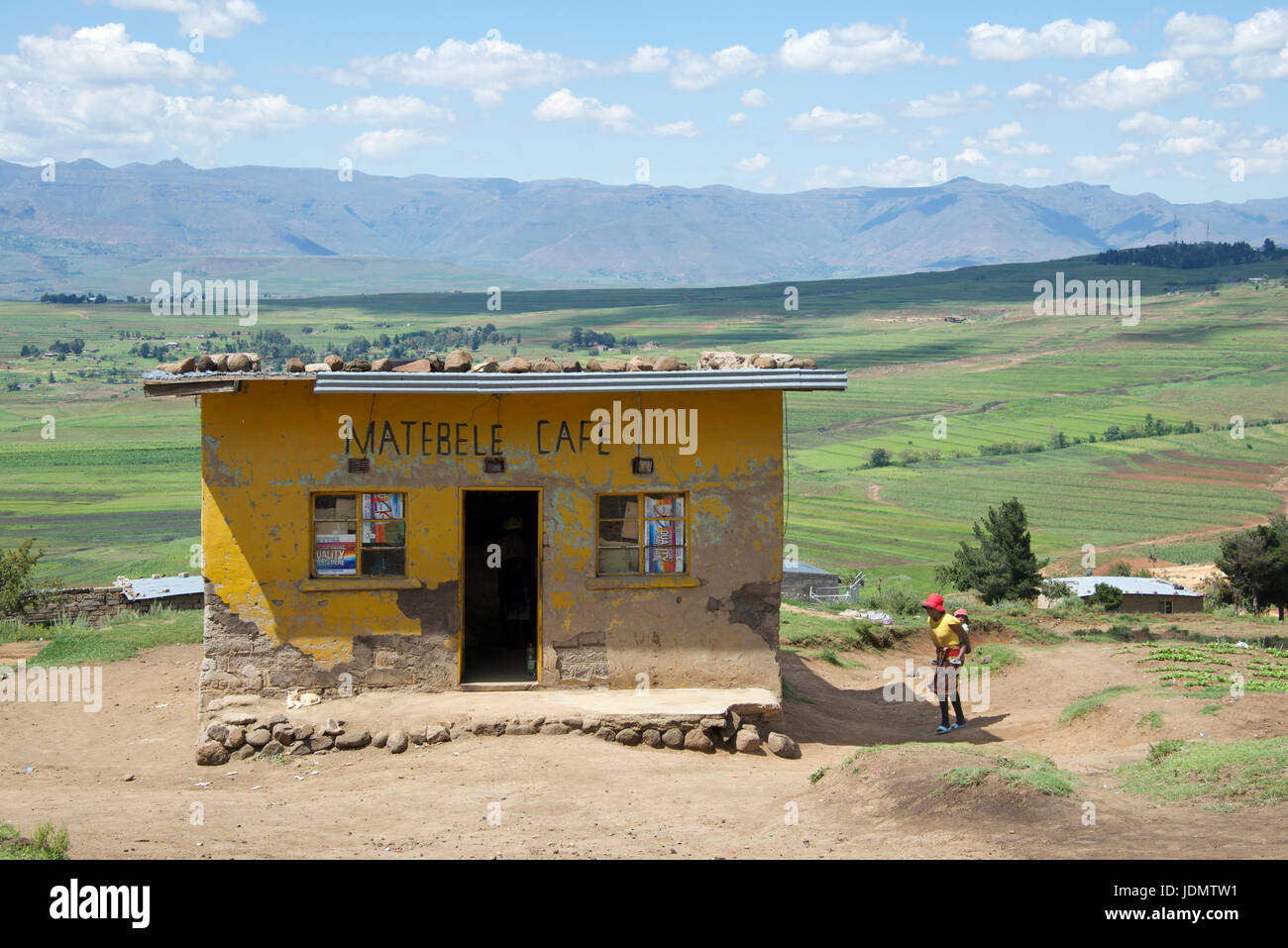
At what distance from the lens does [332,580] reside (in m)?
13.7

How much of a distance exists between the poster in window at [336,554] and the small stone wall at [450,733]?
1.79 metres

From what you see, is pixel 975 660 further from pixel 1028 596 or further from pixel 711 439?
pixel 1028 596

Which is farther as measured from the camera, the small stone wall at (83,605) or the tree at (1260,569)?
the tree at (1260,569)

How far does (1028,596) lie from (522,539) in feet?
63.0

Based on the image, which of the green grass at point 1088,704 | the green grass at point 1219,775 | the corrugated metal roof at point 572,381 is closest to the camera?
the green grass at point 1219,775

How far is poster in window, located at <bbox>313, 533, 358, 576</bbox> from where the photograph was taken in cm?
1387

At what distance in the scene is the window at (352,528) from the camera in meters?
13.9

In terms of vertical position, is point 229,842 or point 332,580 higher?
point 332,580

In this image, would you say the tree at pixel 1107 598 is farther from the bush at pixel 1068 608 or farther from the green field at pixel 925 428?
the green field at pixel 925 428

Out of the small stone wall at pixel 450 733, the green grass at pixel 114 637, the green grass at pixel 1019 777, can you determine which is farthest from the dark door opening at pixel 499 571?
the green grass at pixel 1019 777

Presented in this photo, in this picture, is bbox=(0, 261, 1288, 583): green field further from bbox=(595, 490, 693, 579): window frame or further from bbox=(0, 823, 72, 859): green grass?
bbox=(0, 823, 72, 859): green grass

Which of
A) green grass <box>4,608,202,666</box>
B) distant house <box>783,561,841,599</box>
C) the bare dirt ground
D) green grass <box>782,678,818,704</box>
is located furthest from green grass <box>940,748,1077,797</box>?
distant house <box>783,561,841,599</box>

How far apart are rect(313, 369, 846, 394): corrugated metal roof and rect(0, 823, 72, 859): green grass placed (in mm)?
5817
